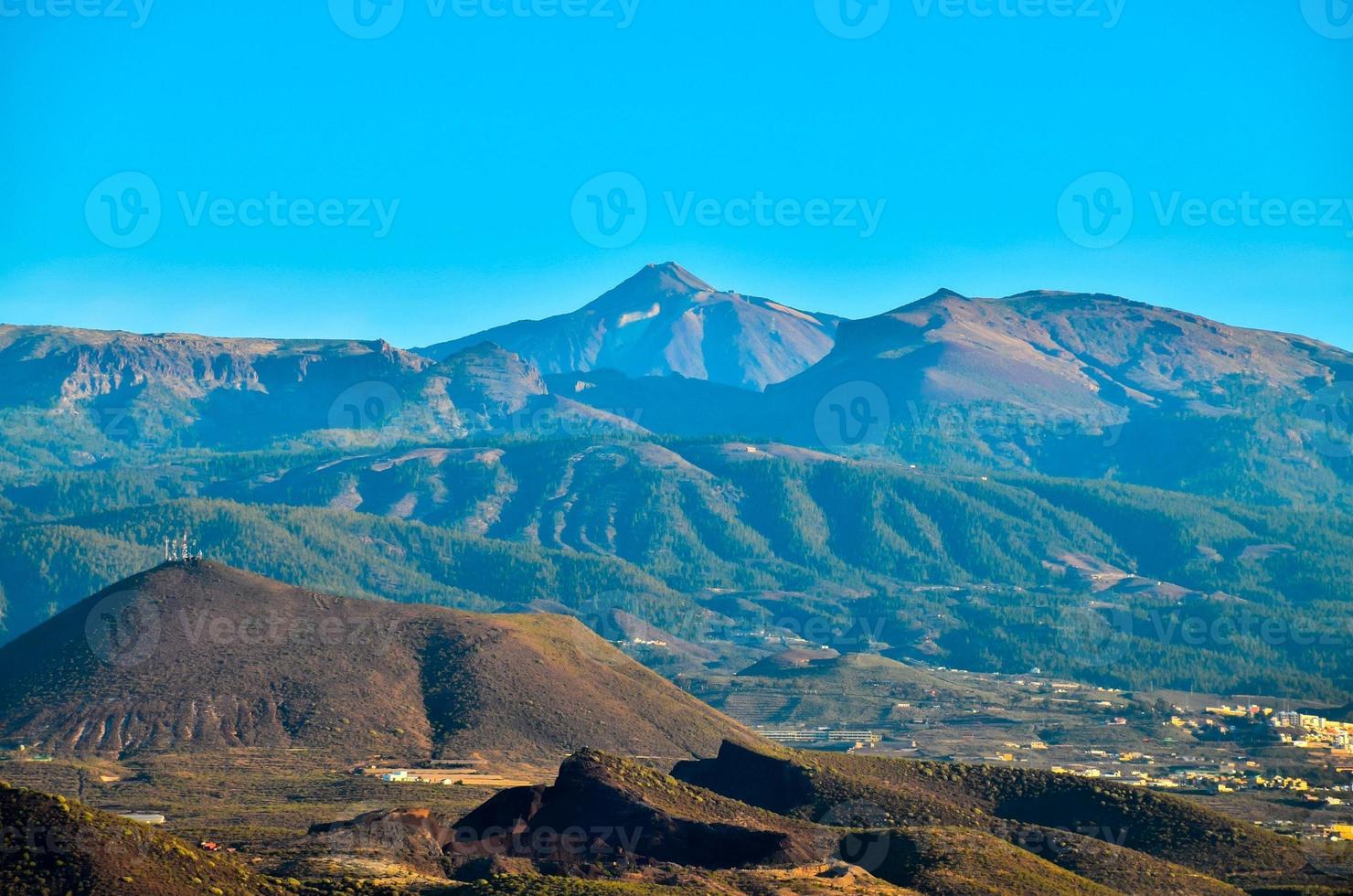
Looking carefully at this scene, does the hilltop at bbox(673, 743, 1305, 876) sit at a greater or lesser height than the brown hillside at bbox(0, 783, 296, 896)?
lesser
